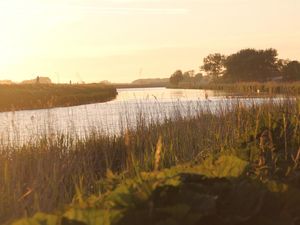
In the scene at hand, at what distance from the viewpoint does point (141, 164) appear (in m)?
7.23

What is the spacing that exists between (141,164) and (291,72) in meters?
75.2

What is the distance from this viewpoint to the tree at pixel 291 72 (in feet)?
253

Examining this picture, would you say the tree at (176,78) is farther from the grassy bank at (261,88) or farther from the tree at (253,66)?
the grassy bank at (261,88)

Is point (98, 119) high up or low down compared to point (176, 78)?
up

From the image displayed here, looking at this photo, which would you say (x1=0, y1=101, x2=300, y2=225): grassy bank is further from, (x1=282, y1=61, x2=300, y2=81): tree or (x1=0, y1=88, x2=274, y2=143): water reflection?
(x1=282, y1=61, x2=300, y2=81): tree

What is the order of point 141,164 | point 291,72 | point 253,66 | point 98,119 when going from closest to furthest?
1. point 141,164
2. point 98,119
3. point 291,72
4. point 253,66

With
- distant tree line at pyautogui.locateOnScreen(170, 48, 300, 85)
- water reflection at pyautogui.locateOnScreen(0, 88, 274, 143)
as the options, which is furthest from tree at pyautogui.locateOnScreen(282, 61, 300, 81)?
water reflection at pyautogui.locateOnScreen(0, 88, 274, 143)

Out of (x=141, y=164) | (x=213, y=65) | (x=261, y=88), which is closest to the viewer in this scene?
(x=141, y=164)

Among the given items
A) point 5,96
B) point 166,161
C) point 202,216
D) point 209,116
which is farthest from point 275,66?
point 202,216

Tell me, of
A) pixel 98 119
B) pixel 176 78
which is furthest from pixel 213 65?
pixel 98 119

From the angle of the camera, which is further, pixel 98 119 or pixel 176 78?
pixel 176 78

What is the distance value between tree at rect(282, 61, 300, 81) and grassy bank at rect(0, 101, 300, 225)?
6700 centimetres

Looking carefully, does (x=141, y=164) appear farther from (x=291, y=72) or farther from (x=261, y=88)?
(x=291, y=72)

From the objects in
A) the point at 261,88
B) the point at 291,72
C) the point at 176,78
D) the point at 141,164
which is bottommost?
the point at 176,78
